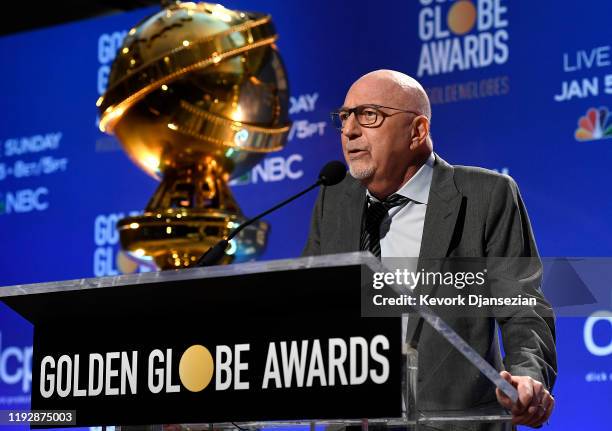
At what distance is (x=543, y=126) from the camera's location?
3.54 meters

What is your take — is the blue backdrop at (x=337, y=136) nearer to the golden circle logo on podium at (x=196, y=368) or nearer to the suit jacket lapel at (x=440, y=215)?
the suit jacket lapel at (x=440, y=215)

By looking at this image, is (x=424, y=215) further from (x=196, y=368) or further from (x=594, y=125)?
(x=594, y=125)

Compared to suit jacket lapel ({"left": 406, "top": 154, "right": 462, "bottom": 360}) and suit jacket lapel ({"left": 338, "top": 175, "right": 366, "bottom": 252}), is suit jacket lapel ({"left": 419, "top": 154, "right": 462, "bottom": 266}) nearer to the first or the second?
suit jacket lapel ({"left": 406, "top": 154, "right": 462, "bottom": 360})

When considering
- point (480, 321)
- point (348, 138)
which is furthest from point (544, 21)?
point (480, 321)

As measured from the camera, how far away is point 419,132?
7.00 ft

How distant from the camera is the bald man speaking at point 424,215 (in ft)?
6.03

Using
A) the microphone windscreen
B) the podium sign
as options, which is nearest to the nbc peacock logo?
the microphone windscreen

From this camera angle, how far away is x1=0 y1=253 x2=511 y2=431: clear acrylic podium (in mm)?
1487

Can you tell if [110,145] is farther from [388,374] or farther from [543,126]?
[388,374]

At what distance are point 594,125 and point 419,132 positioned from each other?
1.47 m

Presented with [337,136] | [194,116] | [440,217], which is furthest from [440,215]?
[337,136]

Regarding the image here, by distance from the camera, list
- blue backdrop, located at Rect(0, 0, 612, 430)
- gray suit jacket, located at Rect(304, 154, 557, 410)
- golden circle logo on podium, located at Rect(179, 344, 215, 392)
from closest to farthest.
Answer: golden circle logo on podium, located at Rect(179, 344, 215, 392)
gray suit jacket, located at Rect(304, 154, 557, 410)
blue backdrop, located at Rect(0, 0, 612, 430)

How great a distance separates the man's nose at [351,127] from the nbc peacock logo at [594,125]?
154 centimetres

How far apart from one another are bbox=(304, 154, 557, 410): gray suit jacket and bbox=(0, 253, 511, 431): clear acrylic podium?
17cm
